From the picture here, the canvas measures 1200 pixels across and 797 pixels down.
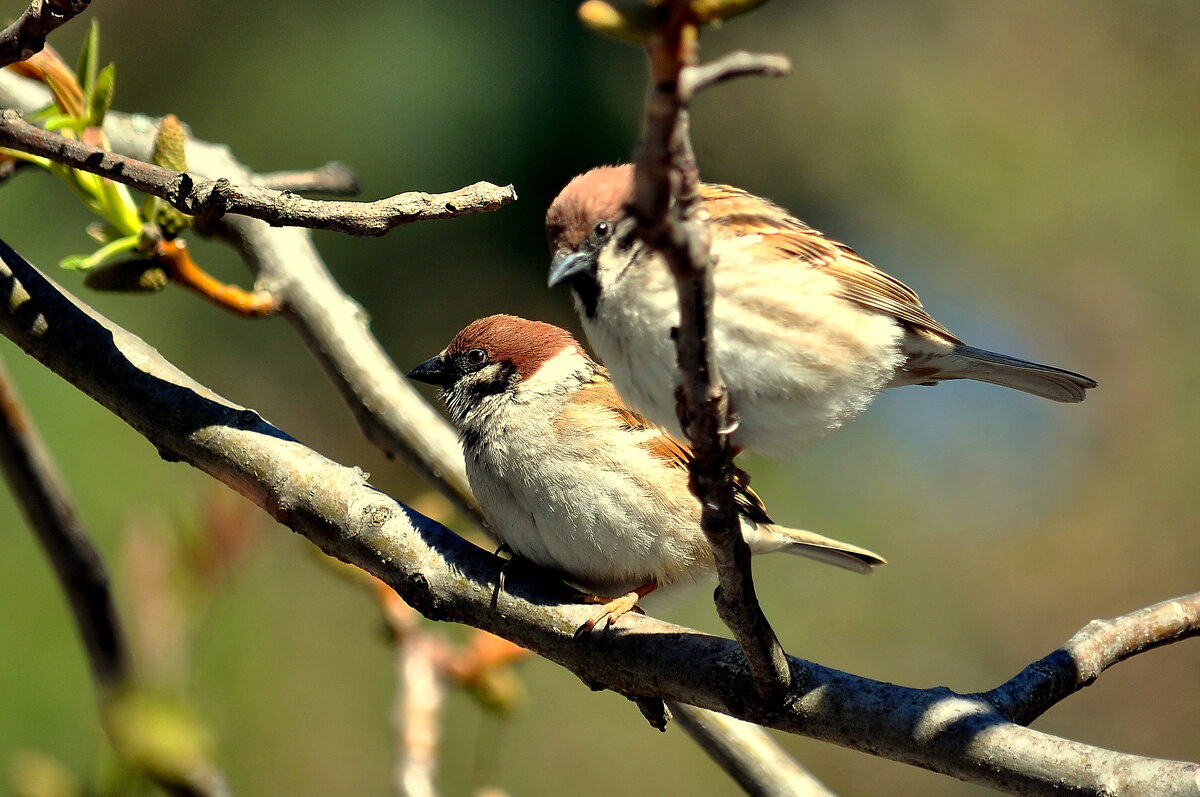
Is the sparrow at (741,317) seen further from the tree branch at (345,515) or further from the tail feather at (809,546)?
the tail feather at (809,546)

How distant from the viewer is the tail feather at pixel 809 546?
3090 millimetres

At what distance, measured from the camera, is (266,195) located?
1644 millimetres

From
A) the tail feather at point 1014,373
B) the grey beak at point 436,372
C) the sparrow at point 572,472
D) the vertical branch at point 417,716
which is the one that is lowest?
the vertical branch at point 417,716

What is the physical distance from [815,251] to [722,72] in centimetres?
164

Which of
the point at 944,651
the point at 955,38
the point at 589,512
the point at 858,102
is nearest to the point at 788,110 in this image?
the point at 858,102

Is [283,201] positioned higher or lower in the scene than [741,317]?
lower

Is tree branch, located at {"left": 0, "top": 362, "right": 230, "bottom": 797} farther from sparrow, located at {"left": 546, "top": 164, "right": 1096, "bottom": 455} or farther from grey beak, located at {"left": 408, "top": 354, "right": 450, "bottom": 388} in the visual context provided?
sparrow, located at {"left": 546, "top": 164, "right": 1096, "bottom": 455}

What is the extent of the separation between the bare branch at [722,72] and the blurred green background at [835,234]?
139 inches

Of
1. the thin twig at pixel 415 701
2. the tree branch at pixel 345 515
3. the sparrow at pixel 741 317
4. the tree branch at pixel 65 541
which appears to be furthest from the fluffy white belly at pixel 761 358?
the tree branch at pixel 65 541

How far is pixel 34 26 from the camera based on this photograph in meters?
1.57

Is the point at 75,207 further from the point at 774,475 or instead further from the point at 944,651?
the point at 944,651

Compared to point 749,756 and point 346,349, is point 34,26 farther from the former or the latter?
point 749,756

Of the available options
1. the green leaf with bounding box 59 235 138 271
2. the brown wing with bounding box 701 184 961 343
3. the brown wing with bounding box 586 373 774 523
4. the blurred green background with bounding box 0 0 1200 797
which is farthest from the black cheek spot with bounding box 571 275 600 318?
the blurred green background with bounding box 0 0 1200 797

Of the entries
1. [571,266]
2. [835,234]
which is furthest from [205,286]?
[835,234]
